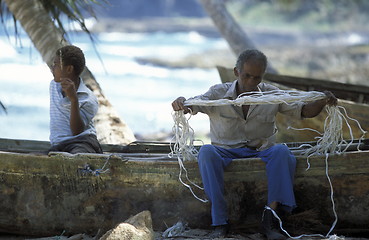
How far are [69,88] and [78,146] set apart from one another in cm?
45

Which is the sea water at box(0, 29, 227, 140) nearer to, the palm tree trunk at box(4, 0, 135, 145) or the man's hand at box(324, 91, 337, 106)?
the palm tree trunk at box(4, 0, 135, 145)

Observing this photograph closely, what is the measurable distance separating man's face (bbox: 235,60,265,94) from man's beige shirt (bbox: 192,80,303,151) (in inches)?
4.0

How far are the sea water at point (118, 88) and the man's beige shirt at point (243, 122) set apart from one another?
439 centimetres

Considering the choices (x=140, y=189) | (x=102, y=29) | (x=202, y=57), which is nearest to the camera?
(x=140, y=189)

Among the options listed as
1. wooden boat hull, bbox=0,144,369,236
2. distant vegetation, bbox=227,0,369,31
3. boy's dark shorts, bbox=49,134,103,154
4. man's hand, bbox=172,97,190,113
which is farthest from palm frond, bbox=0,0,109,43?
distant vegetation, bbox=227,0,369,31

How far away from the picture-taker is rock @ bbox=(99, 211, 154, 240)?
3805mm

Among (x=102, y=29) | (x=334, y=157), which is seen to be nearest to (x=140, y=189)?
(x=334, y=157)

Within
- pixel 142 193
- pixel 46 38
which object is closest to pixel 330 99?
pixel 142 193

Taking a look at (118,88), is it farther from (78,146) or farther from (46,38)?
(78,146)

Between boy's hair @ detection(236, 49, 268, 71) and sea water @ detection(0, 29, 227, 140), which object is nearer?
boy's hair @ detection(236, 49, 268, 71)

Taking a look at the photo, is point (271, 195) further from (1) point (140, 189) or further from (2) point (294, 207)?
(1) point (140, 189)

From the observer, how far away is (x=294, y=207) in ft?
13.8

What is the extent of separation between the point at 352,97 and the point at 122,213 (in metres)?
5.05

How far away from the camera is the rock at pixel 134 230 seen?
12.5 feet
